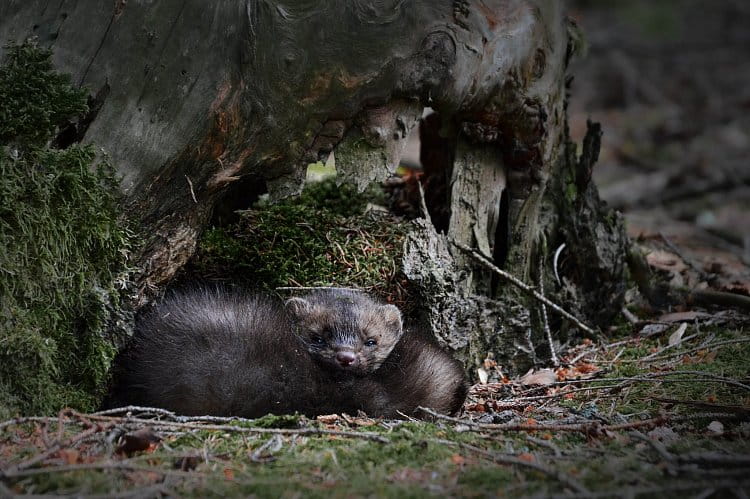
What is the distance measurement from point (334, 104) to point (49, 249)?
188cm

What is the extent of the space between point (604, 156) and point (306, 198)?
28.2 feet

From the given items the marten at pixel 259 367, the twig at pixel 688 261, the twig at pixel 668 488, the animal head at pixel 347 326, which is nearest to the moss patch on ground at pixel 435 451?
the twig at pixel 668 488

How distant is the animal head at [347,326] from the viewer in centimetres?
536

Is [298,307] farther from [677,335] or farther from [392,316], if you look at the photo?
[677,335]

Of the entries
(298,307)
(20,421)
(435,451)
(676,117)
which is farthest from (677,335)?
(676,117)

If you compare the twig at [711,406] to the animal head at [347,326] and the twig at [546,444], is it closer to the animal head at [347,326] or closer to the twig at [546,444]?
the twig at [546,444]

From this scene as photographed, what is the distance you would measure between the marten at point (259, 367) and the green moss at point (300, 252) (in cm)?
45

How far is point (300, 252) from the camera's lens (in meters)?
5.70

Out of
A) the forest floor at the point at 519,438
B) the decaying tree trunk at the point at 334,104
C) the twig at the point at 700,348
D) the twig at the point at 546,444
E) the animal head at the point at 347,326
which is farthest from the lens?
the animal head at the point at 347,326

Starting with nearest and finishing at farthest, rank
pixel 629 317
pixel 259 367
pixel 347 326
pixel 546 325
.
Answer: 1. pixel 259 367
2. pixel 347 326
3. pixel 546 325
4. pixel 629 317

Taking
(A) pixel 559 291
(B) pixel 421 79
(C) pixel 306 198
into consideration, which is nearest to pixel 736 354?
(A) pixel 559 291

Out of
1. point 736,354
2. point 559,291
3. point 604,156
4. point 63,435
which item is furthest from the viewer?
point 604,156

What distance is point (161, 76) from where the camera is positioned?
428 centimetres

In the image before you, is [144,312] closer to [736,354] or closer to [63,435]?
[63,435]
